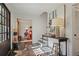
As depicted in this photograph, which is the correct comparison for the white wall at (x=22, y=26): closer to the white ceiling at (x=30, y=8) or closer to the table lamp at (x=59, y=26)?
the white ceiling at (x=30, y=8)

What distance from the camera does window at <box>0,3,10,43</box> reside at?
79.7 inches

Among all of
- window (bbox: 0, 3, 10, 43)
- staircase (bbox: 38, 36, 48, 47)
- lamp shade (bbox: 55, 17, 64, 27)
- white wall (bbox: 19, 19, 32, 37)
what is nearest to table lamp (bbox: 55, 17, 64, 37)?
lamp shade (bbox: 55, 17, 64, 27)

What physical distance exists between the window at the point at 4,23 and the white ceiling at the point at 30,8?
0.41ft

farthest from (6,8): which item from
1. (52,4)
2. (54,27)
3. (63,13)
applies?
(63,13)

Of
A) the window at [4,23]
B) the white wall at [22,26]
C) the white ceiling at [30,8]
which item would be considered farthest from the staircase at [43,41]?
the window at [4,23]

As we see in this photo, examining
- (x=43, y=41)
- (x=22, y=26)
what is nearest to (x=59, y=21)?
(x=43, y=41)

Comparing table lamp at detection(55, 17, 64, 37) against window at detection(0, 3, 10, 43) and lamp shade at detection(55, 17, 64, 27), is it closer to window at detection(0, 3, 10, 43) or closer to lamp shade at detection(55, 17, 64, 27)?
lamp shade at detection(55, 17, 64, 27)

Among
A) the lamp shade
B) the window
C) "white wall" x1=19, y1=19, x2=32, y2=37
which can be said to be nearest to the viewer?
the window

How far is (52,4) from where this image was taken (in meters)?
2.10

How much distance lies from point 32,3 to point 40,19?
400 mm

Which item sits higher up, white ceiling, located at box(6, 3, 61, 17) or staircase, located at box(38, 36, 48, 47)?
white ceiling, located at box(6, 3, 61, 17)

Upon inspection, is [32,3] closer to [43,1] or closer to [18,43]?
[43,1]

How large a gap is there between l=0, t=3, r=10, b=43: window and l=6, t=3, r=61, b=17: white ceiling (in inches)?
4.9

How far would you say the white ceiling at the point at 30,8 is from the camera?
212cm
